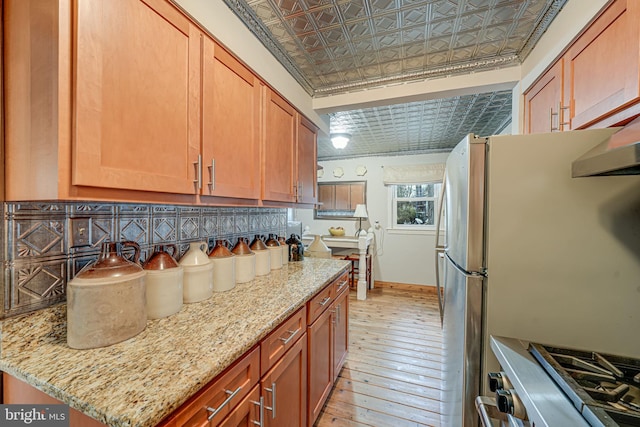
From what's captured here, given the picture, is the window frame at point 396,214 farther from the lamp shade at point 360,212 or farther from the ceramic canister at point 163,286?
the ceramic canister at point 163,286

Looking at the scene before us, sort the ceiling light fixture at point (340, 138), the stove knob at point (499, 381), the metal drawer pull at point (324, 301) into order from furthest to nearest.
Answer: the ceiling light fixture at point (340, 138)
the metal drawer pull at point (324, 301)
the stove knob at point (499, 381)

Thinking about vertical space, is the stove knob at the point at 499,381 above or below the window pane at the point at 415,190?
below

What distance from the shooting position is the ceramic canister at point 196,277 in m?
1.12

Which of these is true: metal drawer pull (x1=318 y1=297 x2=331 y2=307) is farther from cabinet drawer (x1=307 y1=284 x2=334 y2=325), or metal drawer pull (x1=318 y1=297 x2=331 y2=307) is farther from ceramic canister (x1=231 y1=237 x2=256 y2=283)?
ceramic canister (x1=231 y1=237 x2=256 y2=283)

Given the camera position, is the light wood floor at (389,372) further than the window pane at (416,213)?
No

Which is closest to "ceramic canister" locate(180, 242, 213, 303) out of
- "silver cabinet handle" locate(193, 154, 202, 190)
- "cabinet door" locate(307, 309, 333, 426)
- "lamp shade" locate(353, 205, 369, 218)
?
"silver cabinet handle" locate(193, 154, 202, 190)

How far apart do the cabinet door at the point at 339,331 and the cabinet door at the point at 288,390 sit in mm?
513

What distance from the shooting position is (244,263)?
1.46 meters

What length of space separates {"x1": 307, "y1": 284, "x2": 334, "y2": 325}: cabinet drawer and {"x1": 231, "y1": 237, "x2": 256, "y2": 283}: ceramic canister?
41cm

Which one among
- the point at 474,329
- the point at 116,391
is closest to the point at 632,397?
the point at 474,329

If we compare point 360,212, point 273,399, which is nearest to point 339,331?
point 273,399

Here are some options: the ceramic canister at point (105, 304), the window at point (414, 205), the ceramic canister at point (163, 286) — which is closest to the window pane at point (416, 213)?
the window at point (414, 205)

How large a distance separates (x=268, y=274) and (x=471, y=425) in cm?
125

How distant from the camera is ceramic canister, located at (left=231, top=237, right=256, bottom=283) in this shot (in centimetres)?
145
